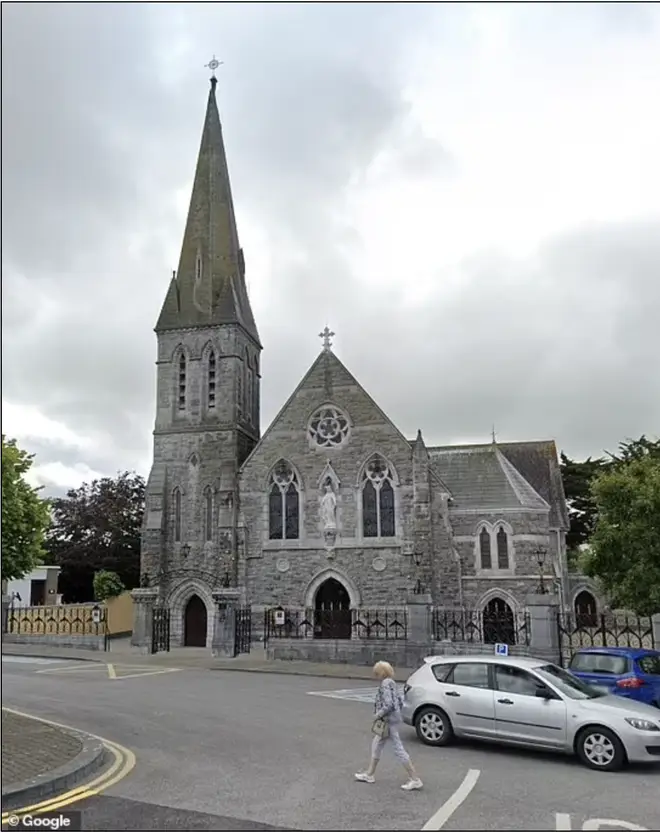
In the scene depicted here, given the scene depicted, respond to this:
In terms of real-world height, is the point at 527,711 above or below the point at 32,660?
above

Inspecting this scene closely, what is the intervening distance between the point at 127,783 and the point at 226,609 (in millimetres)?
18671

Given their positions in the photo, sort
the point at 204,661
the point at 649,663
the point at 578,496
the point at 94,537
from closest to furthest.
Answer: the point at 649,663 → the point at 204,661 → the point at 94,537 → the point at 578,496

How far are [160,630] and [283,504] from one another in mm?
7290

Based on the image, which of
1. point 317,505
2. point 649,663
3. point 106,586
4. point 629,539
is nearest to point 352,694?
point 649,663

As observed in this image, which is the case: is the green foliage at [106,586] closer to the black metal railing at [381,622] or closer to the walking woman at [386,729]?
the black metal railing at [381,622]

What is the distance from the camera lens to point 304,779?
902 cm

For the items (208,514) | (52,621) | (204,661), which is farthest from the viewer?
(208,514)

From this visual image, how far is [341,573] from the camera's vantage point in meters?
32.0

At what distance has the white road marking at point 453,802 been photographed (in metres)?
7.32

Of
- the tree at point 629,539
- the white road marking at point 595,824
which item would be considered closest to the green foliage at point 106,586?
the tree at point 629,539

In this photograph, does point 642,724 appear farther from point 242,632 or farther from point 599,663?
point 242,632

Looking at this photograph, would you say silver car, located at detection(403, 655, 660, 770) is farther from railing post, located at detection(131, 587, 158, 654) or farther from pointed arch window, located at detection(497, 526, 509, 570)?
pointed arch window, located at detection(497, 526, 509, 570)

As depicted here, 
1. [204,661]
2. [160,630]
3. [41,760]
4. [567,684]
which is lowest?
[204,661]

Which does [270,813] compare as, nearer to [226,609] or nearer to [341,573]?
[226,609]
